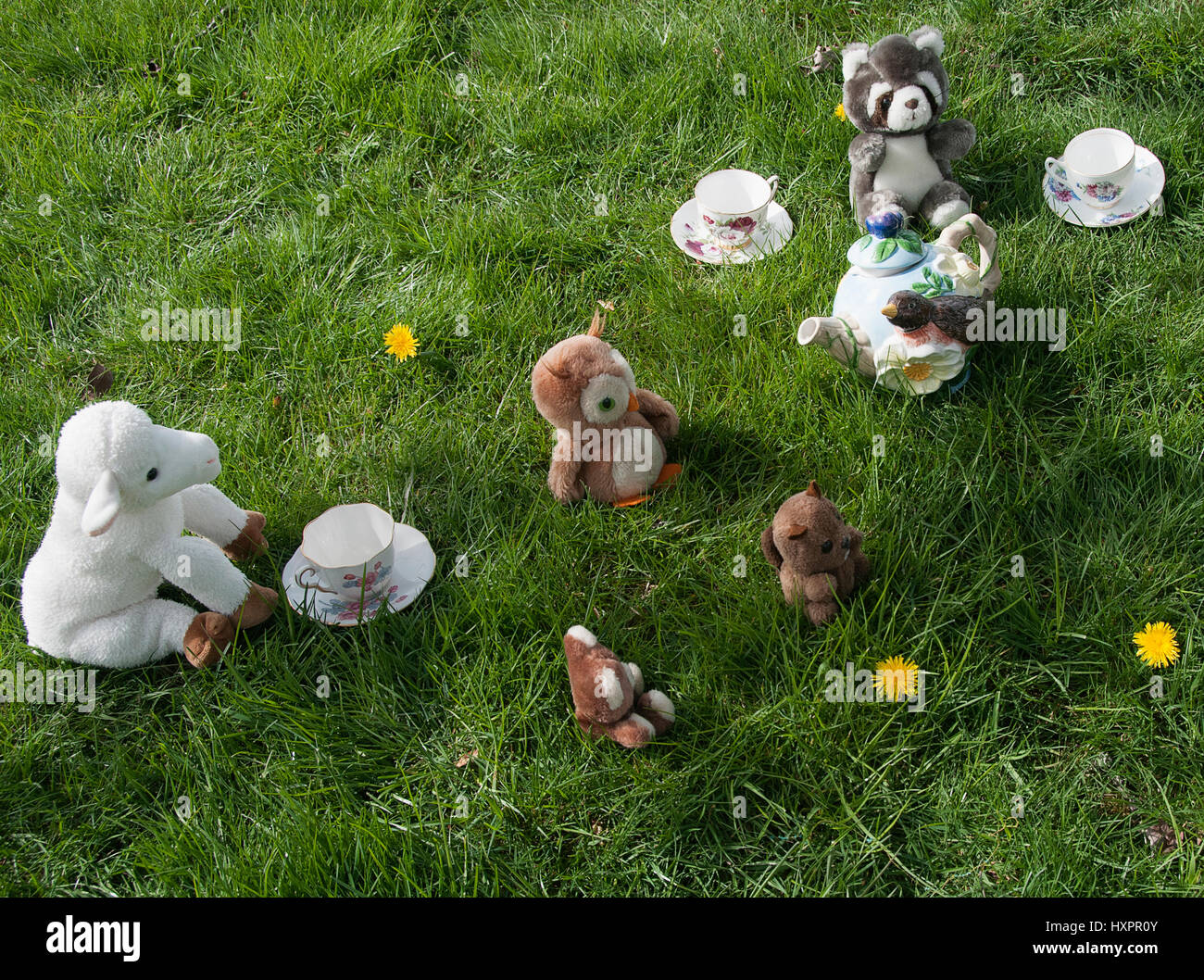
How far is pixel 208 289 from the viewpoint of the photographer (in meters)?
3.28

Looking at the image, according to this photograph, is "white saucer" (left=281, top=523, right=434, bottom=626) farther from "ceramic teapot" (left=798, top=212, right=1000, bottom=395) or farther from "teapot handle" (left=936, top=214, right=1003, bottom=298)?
"teapot handle" (left=936, top=214, right=1003, bottom=298)

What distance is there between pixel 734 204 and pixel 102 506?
206 cm

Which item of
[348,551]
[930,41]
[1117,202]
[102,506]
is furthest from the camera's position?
[1117,202]

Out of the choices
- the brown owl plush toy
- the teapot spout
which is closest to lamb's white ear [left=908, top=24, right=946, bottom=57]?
the teapot spout

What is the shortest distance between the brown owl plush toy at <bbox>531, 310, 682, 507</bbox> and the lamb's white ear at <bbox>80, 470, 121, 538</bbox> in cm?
93

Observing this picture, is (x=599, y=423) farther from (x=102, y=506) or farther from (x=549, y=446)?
(x=102, y=506)

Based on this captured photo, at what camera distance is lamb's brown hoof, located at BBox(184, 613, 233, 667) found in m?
2.39

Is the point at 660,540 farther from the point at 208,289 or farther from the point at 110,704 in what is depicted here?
the point at 208,289

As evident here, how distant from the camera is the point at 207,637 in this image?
2391mm

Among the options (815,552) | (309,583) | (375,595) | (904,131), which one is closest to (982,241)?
(904,131)

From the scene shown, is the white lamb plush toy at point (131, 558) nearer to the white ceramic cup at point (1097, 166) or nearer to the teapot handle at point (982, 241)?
the teapot handle at point (982, 241)

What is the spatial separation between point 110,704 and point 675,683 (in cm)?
129

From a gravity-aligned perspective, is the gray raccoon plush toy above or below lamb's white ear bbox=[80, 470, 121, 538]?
above
